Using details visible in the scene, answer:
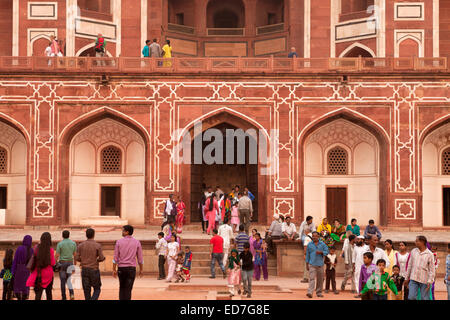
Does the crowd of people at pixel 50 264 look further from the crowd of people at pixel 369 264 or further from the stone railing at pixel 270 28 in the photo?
the stone railing at pixel 270 28

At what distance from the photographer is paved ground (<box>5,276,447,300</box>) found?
40.9ft

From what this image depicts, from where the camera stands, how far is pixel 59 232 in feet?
65.7

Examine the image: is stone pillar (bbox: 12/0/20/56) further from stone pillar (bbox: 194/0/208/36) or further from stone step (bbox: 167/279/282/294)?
stone step (bbox: 167/279/282/294)

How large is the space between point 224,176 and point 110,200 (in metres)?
3.92

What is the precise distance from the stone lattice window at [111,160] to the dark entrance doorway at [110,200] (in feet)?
1.88

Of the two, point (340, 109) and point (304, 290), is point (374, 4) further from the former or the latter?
point (304, 290)

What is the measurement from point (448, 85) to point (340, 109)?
10.7 ft

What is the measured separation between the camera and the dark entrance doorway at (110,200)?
908 inches

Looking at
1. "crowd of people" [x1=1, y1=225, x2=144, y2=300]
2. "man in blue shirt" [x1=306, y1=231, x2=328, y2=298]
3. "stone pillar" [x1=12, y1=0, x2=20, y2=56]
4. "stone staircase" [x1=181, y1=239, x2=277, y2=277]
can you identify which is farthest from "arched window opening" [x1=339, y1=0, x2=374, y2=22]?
"crowd of people" [x1=1, y1=225, x2=144, y2=300]

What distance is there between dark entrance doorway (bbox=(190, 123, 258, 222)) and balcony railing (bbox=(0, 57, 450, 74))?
1.98 metres

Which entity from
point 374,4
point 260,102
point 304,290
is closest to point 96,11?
point 260,102

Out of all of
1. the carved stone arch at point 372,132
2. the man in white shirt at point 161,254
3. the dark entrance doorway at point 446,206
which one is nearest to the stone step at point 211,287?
the man in white shirt at point 161,254

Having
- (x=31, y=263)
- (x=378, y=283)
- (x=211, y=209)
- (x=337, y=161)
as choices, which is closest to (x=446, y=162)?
(x=337, y=161)

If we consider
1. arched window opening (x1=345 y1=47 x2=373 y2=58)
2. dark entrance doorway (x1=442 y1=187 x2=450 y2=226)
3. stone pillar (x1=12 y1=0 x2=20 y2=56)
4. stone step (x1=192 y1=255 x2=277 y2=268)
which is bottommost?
stone step (x1=192 y1=255 x2=277 y2=268)
